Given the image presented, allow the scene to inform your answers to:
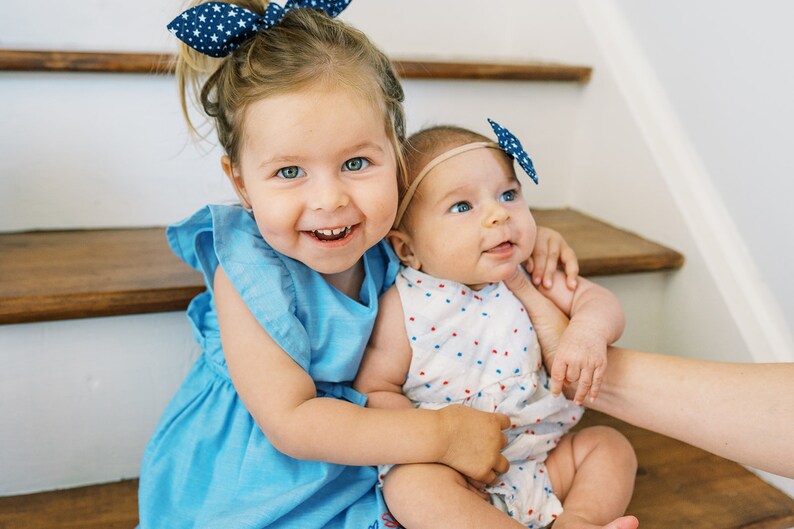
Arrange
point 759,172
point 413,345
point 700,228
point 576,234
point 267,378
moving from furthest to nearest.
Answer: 1. point 576,234
2. point 700,228
3. point 759,172
4. point 413,345
5. point 267,378

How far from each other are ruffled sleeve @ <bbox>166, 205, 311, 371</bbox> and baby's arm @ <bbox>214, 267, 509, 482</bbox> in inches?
0.7

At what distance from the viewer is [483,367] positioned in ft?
3.26

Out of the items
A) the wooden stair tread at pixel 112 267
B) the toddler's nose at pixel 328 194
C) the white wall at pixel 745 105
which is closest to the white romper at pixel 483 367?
the toddler's nose at pixel 328 194

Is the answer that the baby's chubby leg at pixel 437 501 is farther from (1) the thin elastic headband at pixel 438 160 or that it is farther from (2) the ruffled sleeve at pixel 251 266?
(1) the thin elastic headband at pixel 438 160

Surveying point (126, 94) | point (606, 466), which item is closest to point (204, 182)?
point (126, 94)

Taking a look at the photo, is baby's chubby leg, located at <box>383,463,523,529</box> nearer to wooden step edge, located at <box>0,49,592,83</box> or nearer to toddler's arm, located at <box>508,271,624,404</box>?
toddler's arm, located at <box>508,271,624,404</box>

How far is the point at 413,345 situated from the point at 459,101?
2.17 ft

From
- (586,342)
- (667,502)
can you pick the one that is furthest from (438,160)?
(667,502)

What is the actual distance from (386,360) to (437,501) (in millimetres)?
209

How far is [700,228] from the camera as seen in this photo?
131 centimetres

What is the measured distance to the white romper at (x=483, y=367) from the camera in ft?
3.21

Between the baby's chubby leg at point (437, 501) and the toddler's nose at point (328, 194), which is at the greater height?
the toddler's nose at point (328, 194)

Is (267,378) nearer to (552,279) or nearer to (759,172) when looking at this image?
(552,279)

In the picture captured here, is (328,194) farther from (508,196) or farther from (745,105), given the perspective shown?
(745,105)
